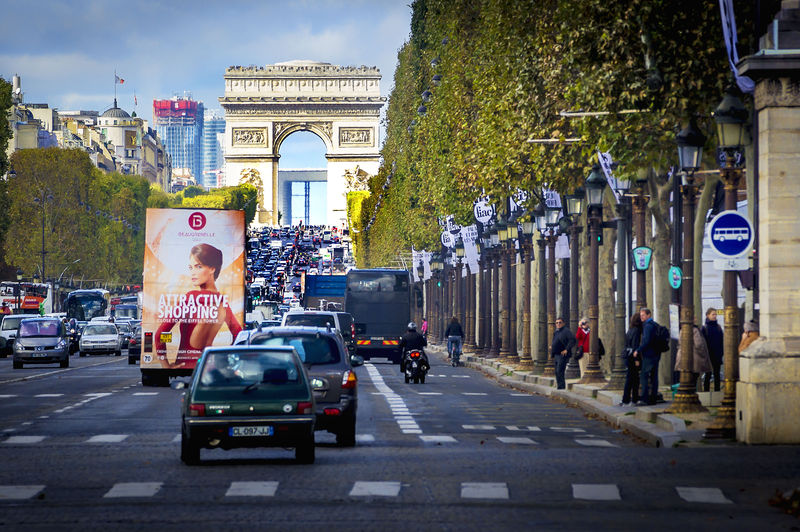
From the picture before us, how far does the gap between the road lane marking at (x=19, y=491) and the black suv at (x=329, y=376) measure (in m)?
5.02

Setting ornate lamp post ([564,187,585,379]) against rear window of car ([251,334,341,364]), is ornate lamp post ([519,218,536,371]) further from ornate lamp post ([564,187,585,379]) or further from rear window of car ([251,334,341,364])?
rear window of car ([251,334,341,364])

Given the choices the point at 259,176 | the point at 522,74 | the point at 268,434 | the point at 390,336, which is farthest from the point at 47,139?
the point at 268,434

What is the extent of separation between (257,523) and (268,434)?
14.8 feet

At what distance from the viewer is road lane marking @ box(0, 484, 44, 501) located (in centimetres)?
1322

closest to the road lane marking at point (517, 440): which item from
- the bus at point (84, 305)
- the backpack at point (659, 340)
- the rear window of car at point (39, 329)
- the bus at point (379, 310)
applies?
the backpack at point (659, 340)

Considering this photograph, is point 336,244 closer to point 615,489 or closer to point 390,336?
point 390,336

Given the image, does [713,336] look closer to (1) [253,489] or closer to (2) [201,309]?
(2) [201,309]

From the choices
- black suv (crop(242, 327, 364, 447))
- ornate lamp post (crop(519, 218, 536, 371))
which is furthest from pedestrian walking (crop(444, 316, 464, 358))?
black suv (crop(242, 327, 364, 447))

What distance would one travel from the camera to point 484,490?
13484mm

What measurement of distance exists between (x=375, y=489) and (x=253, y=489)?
3.27 feet

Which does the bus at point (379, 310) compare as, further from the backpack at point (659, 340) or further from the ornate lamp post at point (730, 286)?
the ornate lamp post at point (730, 286)

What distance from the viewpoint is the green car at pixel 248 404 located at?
15.9 metres

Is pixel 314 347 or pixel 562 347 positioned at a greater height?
pixel 314 347

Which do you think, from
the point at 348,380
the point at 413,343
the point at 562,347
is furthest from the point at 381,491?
the point at 413,343
